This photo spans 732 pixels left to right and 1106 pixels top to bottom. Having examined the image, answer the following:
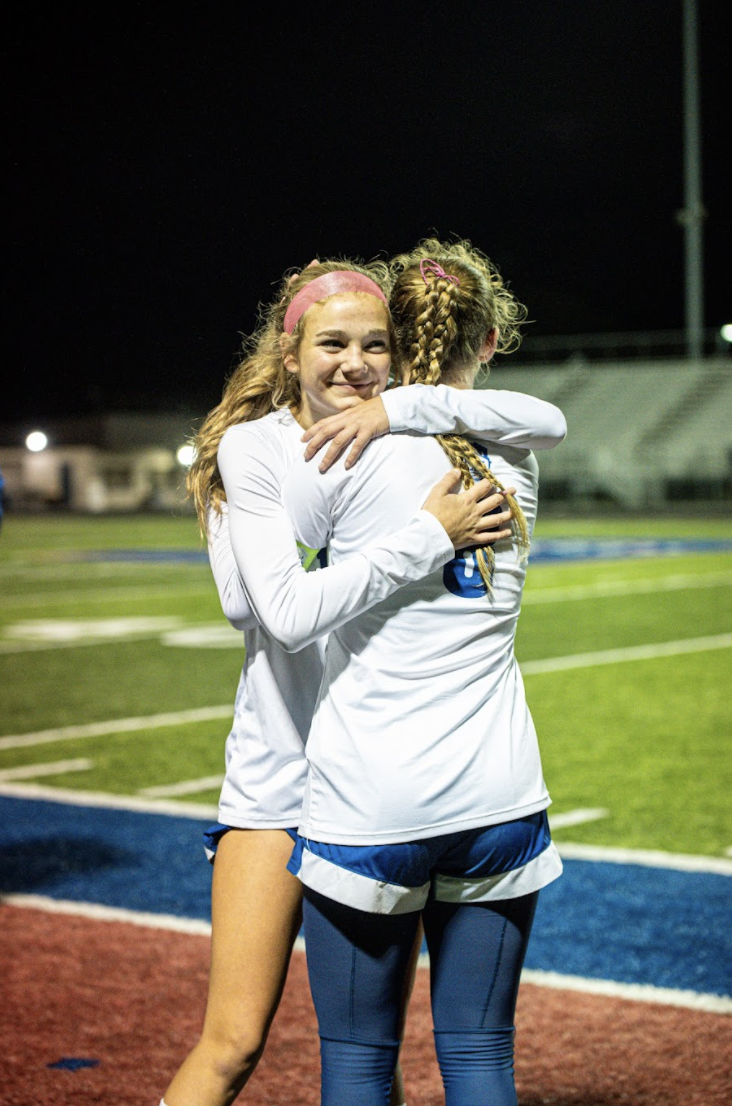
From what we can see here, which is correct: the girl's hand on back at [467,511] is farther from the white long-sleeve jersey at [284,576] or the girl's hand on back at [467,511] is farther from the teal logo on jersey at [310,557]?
the teal logo on jersey at [310,557]

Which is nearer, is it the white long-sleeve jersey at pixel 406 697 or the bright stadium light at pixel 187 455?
the white long-sleeve jersey at pixel 406 697

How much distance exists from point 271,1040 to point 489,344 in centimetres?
213

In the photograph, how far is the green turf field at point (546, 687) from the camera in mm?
6340

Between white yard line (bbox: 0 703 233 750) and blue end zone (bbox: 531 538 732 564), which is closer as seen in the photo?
white yard line (bbox: 0 703 233 750)

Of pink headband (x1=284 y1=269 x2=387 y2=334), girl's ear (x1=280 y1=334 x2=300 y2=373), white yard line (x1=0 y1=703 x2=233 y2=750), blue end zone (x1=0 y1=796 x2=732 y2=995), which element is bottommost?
white yard line (x1=0 y1=703 x2=233 y2=750)

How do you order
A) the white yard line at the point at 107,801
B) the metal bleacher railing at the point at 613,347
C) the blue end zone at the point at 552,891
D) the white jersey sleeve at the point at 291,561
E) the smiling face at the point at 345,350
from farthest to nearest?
the metal bleacher railing at the point at 613,347 < the white yard line at the point at 107,801 < the blue end zone at the point at 552,891 < the smiling face at the point at 345,350 < the white jersey sleeve at the point at 291,561

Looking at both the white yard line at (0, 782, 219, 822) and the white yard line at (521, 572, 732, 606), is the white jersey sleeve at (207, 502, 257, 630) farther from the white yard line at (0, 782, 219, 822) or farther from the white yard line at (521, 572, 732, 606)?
the white yard line at (521, 572, 732, 606)

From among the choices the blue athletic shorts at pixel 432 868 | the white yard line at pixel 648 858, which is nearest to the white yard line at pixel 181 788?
the white yard line at pixel 648 858

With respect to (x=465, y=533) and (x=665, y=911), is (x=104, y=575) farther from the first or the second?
(x=465, y=533)

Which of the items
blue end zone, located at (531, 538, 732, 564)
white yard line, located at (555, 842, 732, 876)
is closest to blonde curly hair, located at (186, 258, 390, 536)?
white yard line, located at (555, 842, 732, 876)

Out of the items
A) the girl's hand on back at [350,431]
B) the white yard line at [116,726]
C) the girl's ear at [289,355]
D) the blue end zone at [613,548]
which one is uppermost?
the girl's ear at [289,355]

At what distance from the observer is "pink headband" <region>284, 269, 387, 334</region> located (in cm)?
215

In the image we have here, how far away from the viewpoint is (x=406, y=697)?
6.31 ft

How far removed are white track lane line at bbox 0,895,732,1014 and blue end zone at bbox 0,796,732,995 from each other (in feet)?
0.15
